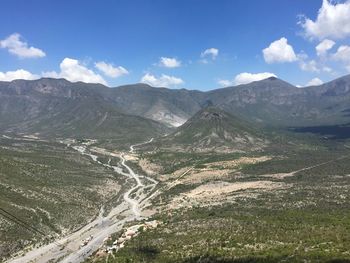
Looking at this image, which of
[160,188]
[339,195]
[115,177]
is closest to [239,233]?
[339,195]

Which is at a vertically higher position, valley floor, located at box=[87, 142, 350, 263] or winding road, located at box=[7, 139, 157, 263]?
valley floor, located at box=[87, 142, 350, 263]

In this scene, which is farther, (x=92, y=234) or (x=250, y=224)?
(x=92, y=234)

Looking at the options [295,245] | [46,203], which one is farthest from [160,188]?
[295,245]

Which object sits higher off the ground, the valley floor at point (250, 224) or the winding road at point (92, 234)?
the valley floor at point (250, 224)

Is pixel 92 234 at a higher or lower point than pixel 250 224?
lower

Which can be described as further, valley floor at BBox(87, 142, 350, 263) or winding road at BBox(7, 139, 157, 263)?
winding road at BBox(7, 139, 157, 263)

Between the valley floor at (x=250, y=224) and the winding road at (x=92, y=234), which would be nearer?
the valley floor at (x=250, y=224)

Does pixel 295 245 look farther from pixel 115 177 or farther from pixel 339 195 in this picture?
pixel 115 177

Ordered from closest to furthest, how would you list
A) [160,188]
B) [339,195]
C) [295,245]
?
[295,245], [339,195], [160,188]

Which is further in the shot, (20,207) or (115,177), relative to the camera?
(115,177)

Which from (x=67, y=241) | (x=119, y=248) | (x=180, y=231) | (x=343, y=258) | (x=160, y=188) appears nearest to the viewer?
(x=343, y=258)

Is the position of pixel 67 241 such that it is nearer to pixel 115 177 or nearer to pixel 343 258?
pixel 343 258
